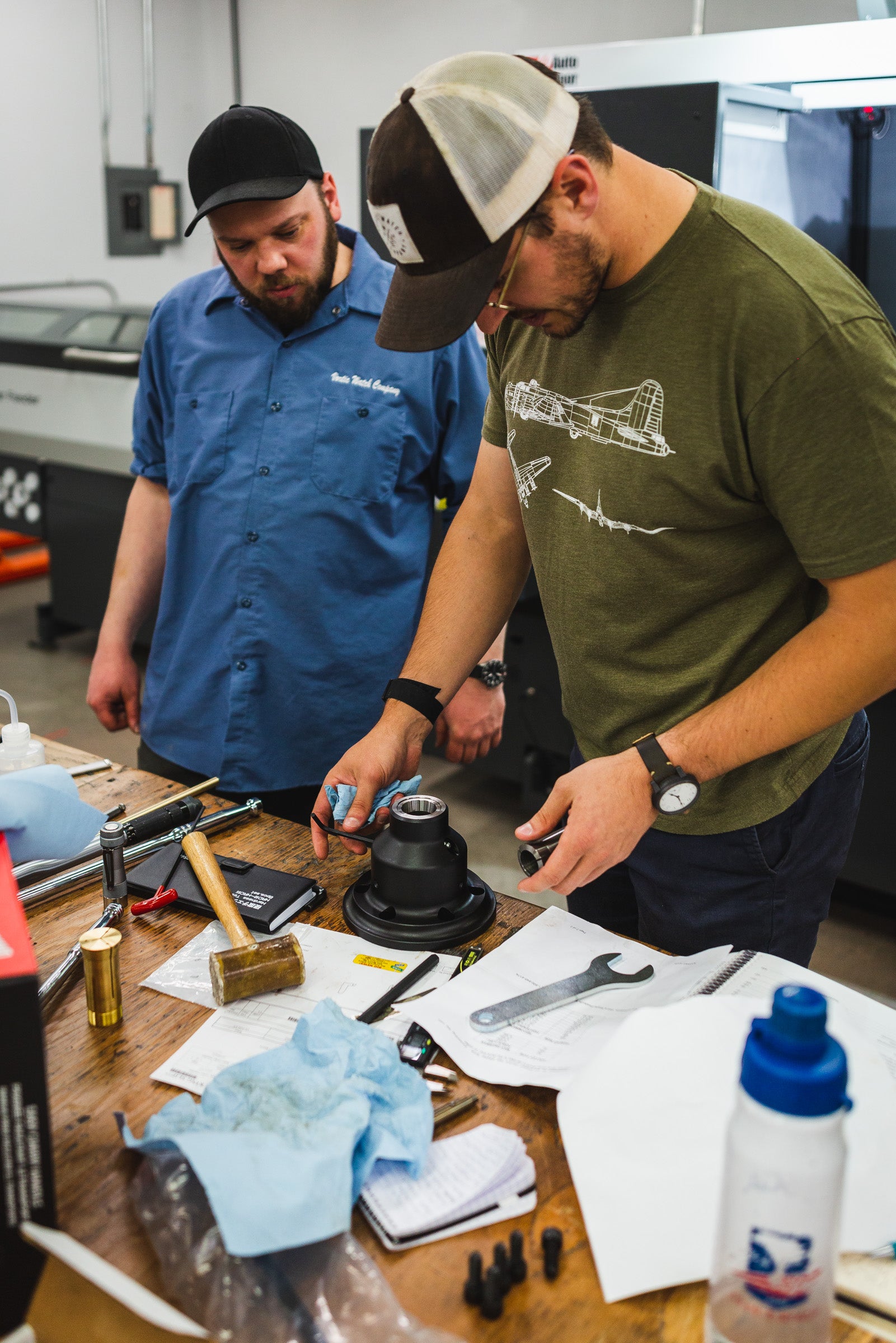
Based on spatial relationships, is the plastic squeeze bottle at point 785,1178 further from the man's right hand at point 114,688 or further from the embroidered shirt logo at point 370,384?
the man's right hand at point 114,688

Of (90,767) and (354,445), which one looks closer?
(90,767)

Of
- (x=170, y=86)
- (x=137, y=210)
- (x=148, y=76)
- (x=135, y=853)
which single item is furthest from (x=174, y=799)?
(x=170, y=86)

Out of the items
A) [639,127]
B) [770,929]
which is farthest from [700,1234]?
[639,127]

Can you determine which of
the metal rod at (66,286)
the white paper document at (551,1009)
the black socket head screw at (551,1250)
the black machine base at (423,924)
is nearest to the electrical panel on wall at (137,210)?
the metal rod at (66,286)

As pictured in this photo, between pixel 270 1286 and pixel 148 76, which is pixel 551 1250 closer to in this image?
pixel 270 1286

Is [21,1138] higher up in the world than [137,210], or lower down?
lower down

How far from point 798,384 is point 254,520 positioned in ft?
2.93

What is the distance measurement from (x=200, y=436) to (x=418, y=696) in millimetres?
624

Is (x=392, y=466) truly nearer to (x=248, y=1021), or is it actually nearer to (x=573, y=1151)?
(x=248, y=1021)

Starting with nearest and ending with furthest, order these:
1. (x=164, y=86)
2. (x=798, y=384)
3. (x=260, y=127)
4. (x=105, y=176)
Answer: (x=798, y=384) < (x=260, y=127) < (x=105, y=176) < (x=164, y=86)

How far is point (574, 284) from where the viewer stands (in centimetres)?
99

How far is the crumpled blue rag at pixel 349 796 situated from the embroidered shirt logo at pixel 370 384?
2.10ft

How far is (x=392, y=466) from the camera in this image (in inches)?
63.4

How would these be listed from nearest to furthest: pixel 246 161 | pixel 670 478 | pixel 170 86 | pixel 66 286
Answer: pixel 670 478
pixel 246 161
pixel 66 286
pixel 170 86
